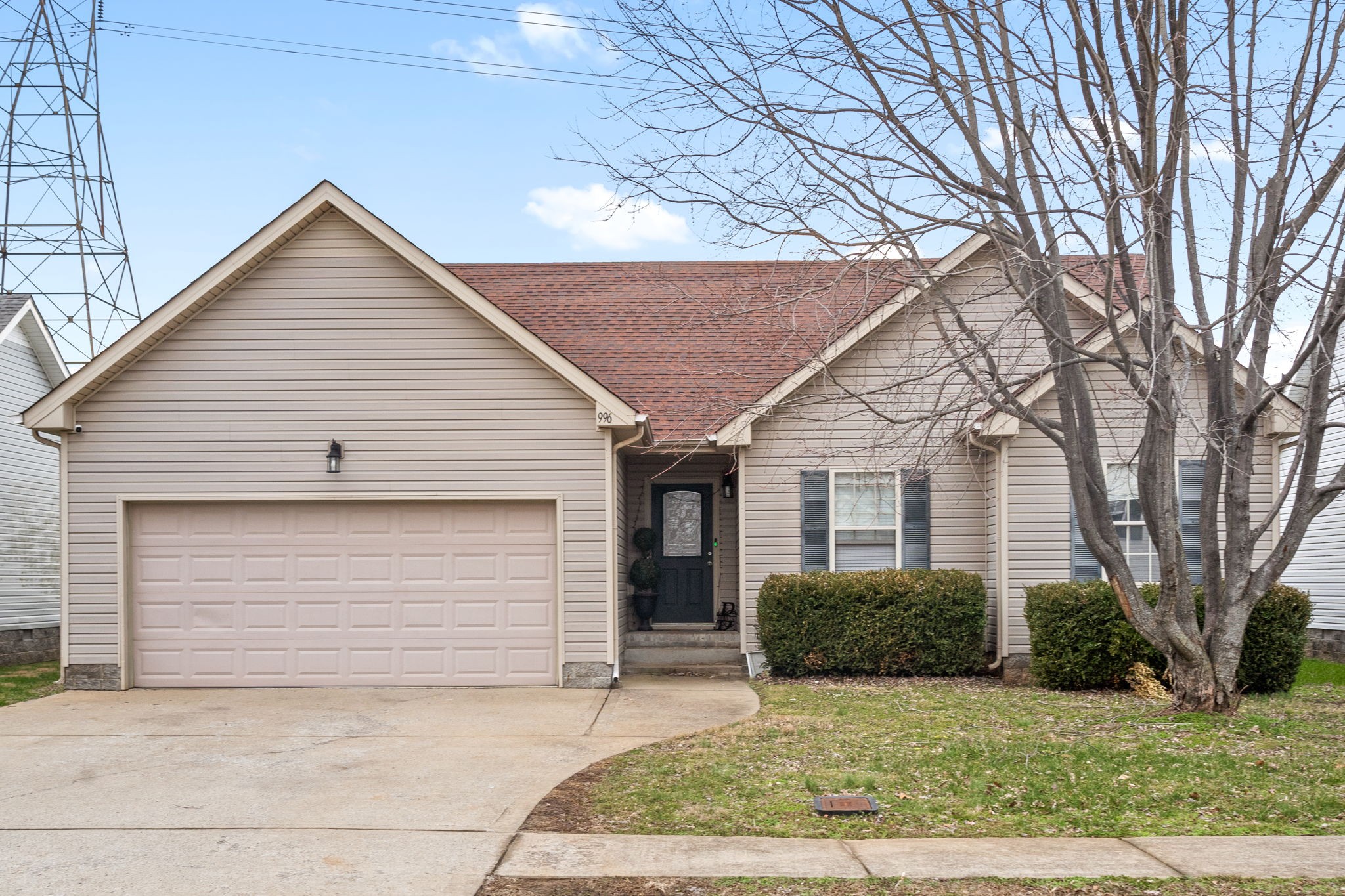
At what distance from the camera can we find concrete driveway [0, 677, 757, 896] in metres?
5.73

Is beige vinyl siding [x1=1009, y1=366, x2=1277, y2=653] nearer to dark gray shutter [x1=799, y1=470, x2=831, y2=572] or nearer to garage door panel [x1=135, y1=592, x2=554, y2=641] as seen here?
dark gray shutter [x1=799, y1=470, x2=831, y2=572]

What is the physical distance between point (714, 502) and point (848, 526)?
2.17m

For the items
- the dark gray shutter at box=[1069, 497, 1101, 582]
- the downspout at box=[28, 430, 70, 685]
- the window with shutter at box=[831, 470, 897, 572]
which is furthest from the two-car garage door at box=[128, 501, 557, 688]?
the dark gray shutter at box=[1069, 497, 1101, 582]

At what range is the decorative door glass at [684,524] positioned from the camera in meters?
15.6

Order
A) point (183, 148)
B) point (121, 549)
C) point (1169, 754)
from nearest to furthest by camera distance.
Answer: point (1169, 754)
point (121, 549)
point (183, 148)

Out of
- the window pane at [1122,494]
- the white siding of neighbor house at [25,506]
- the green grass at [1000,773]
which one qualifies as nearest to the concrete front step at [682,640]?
the green grass at [1000,773]

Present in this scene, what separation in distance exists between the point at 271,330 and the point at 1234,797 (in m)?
10.4

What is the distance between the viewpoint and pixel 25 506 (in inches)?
704

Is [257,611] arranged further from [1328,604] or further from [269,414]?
[1328,604]

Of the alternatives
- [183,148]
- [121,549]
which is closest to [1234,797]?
[121,549]

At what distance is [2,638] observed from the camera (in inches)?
670

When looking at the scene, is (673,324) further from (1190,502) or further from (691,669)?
(1190,502)

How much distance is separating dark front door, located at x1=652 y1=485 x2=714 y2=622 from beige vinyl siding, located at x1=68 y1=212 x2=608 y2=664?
304 centimetres

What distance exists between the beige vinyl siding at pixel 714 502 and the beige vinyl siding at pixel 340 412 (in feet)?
9.15
